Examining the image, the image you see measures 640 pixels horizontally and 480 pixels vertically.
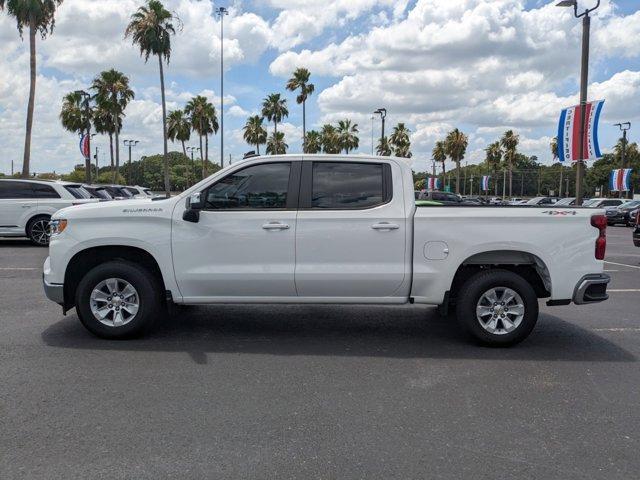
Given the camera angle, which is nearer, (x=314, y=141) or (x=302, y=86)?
(x=302, y=86)

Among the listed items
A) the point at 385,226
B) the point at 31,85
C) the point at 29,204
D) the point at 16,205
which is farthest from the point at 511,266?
the point at 31,85

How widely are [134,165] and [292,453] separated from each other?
147m

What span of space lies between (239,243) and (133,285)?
1.18 meters

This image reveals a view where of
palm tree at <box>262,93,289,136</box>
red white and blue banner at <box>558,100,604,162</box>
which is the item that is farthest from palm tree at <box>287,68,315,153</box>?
red white and blue banner at <box>558,100,604,162</box>

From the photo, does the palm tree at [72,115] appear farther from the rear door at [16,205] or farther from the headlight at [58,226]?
the headlight at [58,226]

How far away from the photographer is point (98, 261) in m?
6.18

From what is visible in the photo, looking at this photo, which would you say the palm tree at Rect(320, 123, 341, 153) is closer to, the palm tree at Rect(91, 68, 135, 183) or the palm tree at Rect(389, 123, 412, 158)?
the palm tree at Rect(389, 123, 412, 158)

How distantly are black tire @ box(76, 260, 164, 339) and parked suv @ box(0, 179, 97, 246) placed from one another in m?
9.96

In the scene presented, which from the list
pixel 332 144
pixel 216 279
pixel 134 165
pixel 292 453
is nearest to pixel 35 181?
pixel 216 279

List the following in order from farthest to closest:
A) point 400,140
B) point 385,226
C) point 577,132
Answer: point 400,140 → point 577,132 → point 385,226

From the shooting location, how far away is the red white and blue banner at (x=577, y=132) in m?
18.6

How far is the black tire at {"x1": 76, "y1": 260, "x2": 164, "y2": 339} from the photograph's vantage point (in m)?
5.90

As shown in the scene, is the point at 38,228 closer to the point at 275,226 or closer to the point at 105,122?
the point at 275,226

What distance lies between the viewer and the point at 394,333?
6527 millimetres
